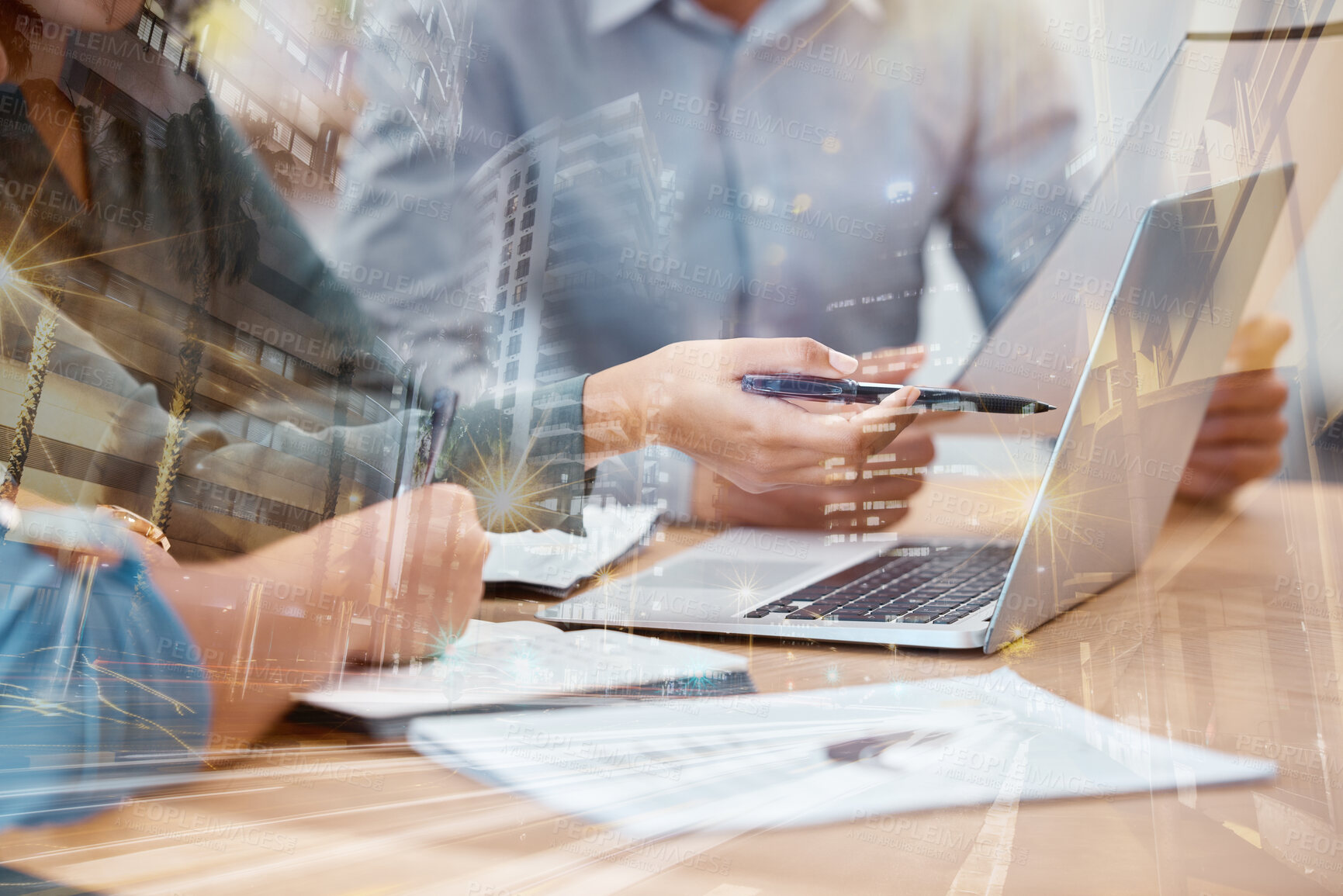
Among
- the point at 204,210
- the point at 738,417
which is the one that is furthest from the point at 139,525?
the point at 738,417

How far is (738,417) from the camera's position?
0.68 metres

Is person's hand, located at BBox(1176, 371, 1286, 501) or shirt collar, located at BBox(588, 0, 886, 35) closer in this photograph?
person's hand, located at BBox(1176, 371, 1286, 501)

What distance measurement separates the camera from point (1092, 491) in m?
0.50

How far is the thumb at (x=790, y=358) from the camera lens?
64cm

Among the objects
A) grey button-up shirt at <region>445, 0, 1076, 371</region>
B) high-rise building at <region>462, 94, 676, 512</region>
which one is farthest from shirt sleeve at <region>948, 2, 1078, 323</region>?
high-rise building at <region>462, 94, 676, 512</region>

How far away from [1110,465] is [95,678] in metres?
1.39

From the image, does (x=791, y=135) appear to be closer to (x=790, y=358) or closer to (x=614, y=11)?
(x=614, y=11)

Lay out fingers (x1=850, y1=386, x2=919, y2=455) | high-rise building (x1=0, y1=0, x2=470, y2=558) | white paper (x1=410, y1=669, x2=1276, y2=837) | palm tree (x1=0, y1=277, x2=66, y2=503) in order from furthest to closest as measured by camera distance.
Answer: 1. high-rise building (x1=0, y1=0, x2=470, y2=558)
2. palm tree (x1=0, y1=277, x2=66, y2=503)
3. fingers (x1=850, y1=386, x2=919, y2=455)
4. white paper (x1=410, y1=669, x2=1276, y2=837)

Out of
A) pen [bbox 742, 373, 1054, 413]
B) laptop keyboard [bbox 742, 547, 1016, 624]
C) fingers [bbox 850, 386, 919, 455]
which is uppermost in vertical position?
pen [bbox 742, 373, 1054, 413]

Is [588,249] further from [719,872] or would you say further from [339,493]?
[719,872]

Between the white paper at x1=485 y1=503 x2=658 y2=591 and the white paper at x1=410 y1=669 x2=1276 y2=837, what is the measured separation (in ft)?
0.86

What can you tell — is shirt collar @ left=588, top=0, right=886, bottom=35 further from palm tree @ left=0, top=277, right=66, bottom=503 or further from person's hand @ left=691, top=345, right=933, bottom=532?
palm tree @ left=0, top=277, right=66, bottom=503

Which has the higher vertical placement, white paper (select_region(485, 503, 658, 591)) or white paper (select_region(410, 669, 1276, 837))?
white paper (select_region(485, 503, 658, 591))

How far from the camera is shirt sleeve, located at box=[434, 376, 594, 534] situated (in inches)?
33.1
